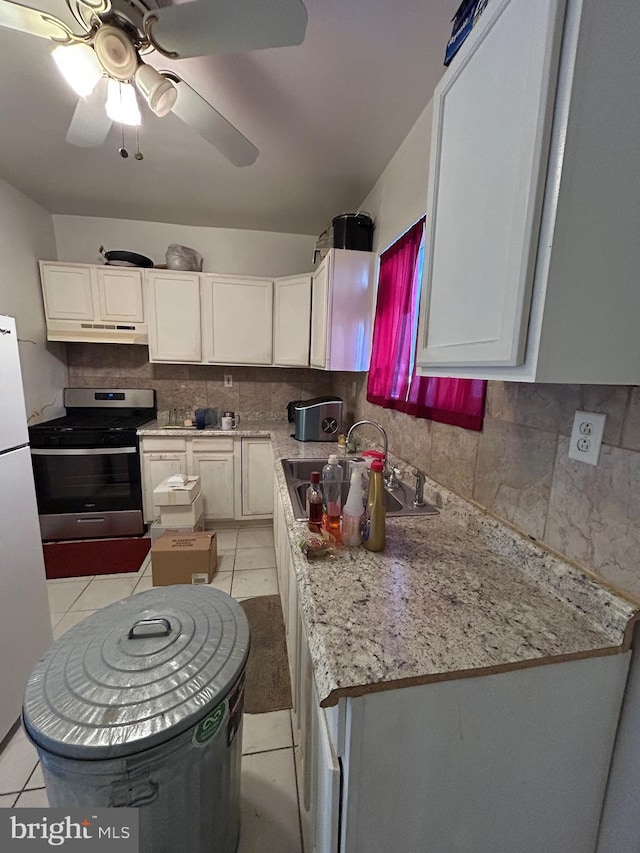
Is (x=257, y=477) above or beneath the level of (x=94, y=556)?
above

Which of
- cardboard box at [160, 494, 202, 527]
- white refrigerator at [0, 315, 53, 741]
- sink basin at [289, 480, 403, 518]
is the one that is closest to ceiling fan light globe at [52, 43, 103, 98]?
white refrigerator at [0, 315, 53, 741]

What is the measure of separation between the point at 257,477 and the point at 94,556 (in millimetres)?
1313

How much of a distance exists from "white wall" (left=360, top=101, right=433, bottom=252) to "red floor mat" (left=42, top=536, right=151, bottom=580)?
2776mm

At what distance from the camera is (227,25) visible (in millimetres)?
1001

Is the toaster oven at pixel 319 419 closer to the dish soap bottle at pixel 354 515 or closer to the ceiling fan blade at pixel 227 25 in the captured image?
the dish soap bottle at pixel 354 515

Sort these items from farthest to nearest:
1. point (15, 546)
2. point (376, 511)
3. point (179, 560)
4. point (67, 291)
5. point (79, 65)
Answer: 1. point (67, 291)
2. point (179, 560)
3. point (15, 546)
4. point (79, 65)
5. point (376, 511)

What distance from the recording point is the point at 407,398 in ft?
5.51

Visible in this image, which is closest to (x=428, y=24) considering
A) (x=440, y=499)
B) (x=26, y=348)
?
(x=440, y=499)

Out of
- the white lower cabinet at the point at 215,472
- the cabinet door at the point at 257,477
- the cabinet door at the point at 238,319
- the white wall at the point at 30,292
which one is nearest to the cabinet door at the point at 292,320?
the cabinet door at the point at 238,319

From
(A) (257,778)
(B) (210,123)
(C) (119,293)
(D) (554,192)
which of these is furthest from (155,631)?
(C) (119,293)

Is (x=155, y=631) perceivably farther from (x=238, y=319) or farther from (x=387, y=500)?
(x=238, y=319)

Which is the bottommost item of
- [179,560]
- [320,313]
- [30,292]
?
[179,560]

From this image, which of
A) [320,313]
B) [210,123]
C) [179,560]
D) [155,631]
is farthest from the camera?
[320,313]

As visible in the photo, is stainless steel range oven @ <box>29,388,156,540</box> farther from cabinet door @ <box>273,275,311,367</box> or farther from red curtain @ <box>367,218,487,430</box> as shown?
red curtain @ <box>367,218,487,430</box>
